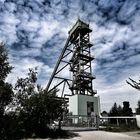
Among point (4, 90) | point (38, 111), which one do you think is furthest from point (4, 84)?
point (38, 111)

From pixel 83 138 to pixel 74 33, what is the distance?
30.7 m

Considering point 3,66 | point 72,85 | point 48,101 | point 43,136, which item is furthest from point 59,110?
point 72,85

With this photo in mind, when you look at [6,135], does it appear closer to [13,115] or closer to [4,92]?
[13,115]

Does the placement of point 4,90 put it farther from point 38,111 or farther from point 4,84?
point 38,111

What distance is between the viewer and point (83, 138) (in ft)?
37.6

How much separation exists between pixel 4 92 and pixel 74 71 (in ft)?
83.1

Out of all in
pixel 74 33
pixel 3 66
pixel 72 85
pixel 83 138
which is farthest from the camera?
pixel 74 33

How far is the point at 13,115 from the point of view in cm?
1281

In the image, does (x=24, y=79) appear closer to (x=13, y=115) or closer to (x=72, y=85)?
(x=13, y=115)

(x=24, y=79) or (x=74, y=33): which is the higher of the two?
(x=74, y=33)

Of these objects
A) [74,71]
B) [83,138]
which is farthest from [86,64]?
[83,138]

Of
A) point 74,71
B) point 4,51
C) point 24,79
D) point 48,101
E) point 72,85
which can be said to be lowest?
point 48,101

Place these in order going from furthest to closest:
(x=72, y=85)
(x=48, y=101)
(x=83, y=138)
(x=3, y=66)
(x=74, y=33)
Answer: (x=74, y=33)
(x=72, y=85)
(x=3, y=66)
(x=48, y=101)
(x=83, y=138)

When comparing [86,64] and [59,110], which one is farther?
[86,64]
